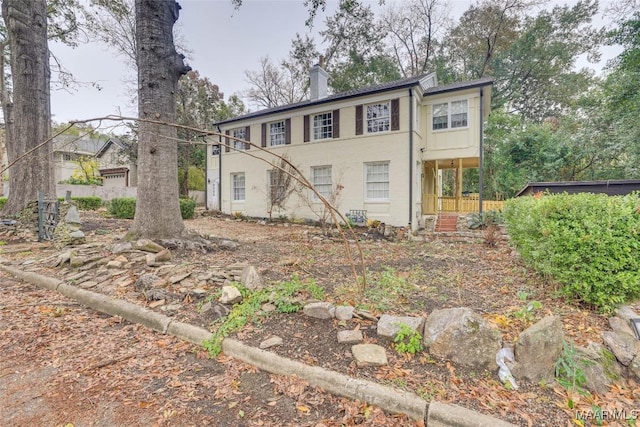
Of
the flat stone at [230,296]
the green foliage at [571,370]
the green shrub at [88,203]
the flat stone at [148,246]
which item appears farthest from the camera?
the green shrub at [88,203]

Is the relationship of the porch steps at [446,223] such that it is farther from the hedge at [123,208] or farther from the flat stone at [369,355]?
the hedge at [123,208]

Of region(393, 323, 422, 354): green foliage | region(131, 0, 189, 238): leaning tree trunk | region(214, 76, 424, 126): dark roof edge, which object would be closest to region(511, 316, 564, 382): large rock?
region(393, 323, 422, 354): green foliage

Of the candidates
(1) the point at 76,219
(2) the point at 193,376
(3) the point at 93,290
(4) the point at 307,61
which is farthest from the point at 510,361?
(4) the point at 307,61

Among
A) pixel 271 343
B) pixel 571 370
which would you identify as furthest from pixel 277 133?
pixel 571 370

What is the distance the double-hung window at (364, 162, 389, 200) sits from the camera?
38.0 ft

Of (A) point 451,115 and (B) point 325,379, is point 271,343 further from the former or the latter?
(A) point 451,115

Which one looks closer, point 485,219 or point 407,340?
point 407,340

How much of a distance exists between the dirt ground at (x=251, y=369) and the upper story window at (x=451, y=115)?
8780mm

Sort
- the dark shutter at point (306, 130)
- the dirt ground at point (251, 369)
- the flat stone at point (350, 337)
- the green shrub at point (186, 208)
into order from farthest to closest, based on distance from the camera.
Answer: the green shrub at point (186, 208), the dark shutter at point (306, 130), the flat stone at point (350, 337), the dirt ground at point (251, 369)

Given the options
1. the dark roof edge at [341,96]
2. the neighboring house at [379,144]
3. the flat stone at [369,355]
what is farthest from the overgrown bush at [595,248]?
the dark roof edge at [341,96]

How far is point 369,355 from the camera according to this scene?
2287 millimetres

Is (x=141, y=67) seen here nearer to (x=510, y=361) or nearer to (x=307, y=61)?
(x=510, y=361)

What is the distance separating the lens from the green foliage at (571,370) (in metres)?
2.03

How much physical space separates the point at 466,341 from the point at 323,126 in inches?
465
